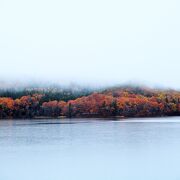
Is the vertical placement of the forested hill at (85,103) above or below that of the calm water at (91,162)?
above

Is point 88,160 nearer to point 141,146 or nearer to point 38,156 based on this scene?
point 38,156

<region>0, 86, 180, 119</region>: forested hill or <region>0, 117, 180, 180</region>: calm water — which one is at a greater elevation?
<region>0, 86, 180, 119</region>: forested hill

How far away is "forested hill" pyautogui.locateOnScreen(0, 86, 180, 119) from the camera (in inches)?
2314

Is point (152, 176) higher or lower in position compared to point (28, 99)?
lower

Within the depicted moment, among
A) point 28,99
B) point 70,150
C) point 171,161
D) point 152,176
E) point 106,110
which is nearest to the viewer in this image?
point 152,176

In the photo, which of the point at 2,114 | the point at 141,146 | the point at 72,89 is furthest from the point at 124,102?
the point at 141,146

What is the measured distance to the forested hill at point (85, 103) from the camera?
58781 millimetres

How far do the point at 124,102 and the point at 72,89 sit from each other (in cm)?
1045

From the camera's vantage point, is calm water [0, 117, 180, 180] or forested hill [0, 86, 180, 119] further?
forested hill [0, 86, 180, 119]

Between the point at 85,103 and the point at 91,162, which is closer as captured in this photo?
the point at 91,162

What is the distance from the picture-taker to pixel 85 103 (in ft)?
203

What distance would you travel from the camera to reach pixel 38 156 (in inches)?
576

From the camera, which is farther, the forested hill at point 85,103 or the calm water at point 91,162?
the forested hill at point 85,103

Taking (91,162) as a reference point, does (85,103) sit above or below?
above
